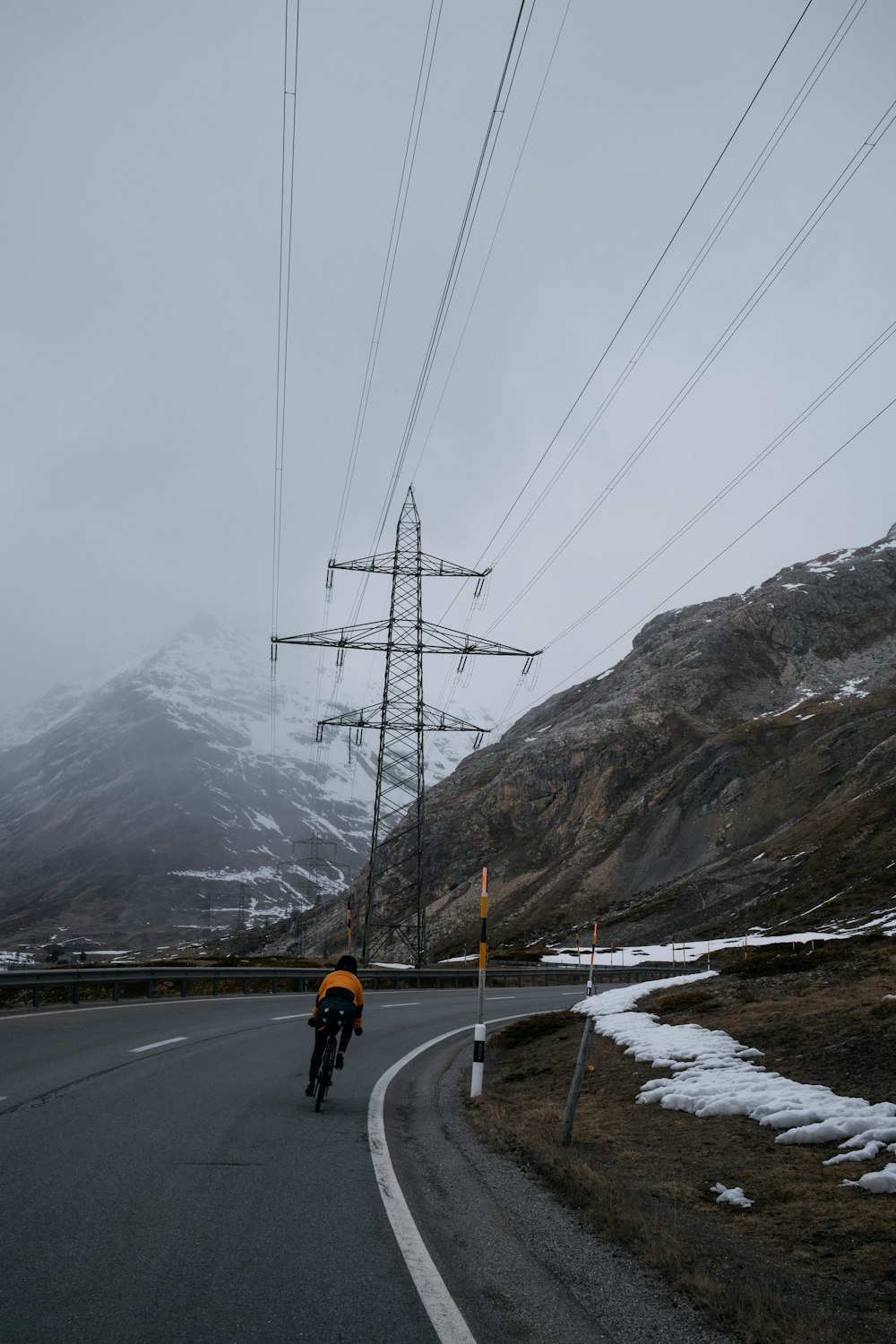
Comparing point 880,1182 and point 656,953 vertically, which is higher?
point 656,953

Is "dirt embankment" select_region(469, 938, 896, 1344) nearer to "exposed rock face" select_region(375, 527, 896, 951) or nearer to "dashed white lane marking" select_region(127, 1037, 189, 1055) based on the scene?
"dashed white lane marking" select_region(127, 1037, 189, 1055)

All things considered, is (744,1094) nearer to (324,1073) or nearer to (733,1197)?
(733,1197)

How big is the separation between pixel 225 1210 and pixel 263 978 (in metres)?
26.6

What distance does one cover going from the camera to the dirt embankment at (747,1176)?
476cm

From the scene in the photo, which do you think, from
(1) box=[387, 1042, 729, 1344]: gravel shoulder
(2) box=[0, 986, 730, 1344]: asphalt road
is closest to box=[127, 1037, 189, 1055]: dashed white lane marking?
(2) box=[0, 986, 730, 1344]: asphalt road

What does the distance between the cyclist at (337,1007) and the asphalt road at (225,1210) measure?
52cm

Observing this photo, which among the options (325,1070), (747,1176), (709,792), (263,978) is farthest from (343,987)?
(709,792)

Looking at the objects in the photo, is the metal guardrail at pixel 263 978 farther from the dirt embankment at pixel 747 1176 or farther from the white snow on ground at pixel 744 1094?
the white snow on ground at pixel 744 1094

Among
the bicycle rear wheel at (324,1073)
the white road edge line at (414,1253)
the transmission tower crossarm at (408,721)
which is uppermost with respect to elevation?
the transmission tower crossarm at (408,721)

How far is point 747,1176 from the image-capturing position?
7.34m

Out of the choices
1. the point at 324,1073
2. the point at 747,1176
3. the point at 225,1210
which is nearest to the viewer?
the point at 225,1210

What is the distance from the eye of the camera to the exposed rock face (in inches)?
2852

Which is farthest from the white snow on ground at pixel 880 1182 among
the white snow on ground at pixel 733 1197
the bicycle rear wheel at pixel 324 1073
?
the bicycle rear wheel at pixel 324 1073

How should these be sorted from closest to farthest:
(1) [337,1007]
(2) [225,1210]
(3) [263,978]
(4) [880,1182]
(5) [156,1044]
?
(2) [225,1210], (4) [880,1182], (1) [337,1007], (5) [156,1044], (3) [263,978]
